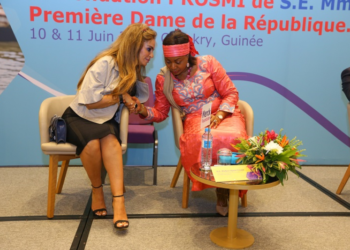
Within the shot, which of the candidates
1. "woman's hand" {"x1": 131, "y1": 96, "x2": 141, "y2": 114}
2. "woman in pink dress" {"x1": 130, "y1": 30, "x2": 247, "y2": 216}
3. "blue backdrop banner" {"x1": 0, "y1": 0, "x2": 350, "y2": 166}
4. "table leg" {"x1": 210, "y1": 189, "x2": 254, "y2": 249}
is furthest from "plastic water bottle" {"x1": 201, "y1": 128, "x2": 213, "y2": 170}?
"blue backdrop banner" {"x1": 0, "y1": 0, "x2": 350, "y2": 166}

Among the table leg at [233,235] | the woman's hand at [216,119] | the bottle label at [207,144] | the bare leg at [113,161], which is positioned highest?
the woman's hand at [216,119]

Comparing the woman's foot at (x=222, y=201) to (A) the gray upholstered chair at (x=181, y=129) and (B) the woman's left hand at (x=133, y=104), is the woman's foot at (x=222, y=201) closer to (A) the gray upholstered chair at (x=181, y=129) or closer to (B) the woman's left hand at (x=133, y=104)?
(A) the gray upholstered chair at (x=181, y=129)

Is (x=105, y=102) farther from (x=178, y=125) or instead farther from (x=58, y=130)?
(x=178, y=125)

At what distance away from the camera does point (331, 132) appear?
14.8ft

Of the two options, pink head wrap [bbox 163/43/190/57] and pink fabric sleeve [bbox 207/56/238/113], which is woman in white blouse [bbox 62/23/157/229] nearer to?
pink head wrap [bbox 163/43/190/57]

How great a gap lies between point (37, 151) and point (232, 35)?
2.47 m

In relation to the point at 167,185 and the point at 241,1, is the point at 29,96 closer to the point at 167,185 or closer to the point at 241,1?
the point at 167,185

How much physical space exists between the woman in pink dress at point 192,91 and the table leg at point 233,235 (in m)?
0.40

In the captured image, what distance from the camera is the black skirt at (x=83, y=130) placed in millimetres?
2766

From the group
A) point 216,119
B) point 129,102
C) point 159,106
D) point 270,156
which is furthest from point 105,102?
point 270,156

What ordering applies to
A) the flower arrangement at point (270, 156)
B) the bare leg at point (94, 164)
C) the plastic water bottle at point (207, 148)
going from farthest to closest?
the bare leg at point (94, 164) → the plastic water bottle at point (207, 148) → the flower arrangement at point (270, 156)

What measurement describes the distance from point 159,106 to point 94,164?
807mm

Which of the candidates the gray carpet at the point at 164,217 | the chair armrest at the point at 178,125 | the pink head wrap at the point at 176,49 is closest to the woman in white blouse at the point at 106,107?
the pink head wrap at the point at 176,49

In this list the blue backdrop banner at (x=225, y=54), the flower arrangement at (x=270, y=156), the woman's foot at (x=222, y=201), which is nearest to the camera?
the flower arrangement at (x=270, y=156)
